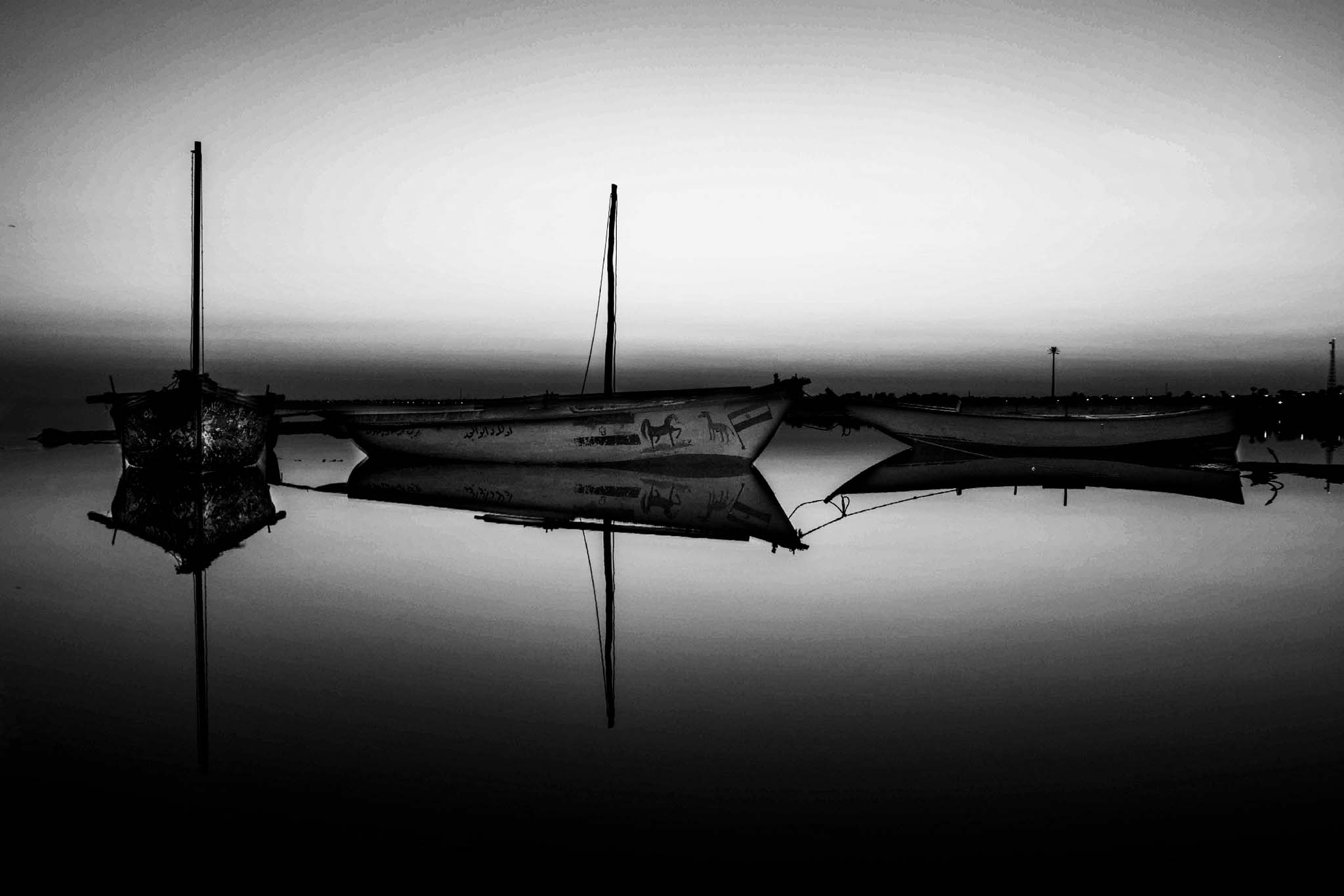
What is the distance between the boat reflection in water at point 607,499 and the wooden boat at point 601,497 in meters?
0.02

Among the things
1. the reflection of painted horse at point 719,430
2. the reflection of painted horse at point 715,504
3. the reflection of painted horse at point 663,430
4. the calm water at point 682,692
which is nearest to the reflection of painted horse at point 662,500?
the reflection of painted horse at point 715,504

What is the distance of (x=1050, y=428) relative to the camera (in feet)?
105

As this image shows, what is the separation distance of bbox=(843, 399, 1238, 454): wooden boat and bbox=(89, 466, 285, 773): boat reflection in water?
Answer: 60.2 feet

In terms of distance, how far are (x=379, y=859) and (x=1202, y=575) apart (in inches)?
395

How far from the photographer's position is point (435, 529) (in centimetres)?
1481

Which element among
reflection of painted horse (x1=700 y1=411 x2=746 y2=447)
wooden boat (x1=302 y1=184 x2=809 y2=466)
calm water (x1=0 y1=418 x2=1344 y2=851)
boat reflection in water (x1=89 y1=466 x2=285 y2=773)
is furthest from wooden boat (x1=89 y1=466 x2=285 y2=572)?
reflection of painted horse (x1=700 y1=411 x2=746 y2=447)

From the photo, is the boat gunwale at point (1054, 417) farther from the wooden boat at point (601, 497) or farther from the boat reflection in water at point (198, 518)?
the boat reflection in water at point (198, 518)

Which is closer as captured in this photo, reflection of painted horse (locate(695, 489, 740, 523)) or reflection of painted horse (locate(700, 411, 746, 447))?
reflection of painted horse (locate(695, 489, 740, 523))

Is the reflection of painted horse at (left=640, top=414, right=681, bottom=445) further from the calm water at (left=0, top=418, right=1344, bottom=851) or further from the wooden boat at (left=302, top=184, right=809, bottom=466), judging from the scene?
the calm water at (left=0, top=418, right=1344, bottom=851)

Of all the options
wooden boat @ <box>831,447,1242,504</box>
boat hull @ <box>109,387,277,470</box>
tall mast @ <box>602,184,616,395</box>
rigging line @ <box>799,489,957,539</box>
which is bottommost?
rigging line @ <box>799,489,957,539</box>

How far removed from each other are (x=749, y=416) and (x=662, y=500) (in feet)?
23.7

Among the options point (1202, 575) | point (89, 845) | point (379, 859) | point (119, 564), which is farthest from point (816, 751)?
point (119, 564)

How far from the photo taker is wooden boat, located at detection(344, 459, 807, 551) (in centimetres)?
1470

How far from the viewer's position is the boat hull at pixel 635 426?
963 inches
